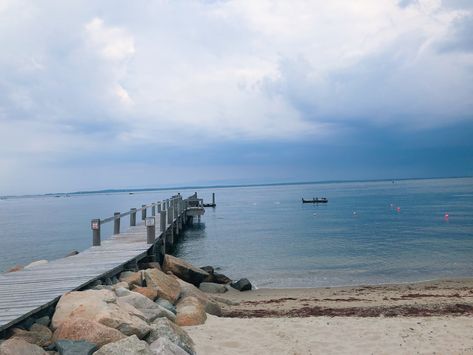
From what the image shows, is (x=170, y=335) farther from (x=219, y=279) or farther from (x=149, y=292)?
(x=219, y=279)

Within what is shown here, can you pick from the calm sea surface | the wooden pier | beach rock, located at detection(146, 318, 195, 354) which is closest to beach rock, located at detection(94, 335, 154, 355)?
beach rock, located at detection(146, 318, 195, 354)

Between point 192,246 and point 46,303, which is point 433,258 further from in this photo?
point 46,303

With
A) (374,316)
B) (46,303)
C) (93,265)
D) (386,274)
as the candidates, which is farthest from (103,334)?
(386,274)

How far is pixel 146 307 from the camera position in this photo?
23.4 ft

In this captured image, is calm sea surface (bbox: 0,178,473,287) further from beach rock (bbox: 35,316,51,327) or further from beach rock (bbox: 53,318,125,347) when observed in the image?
beach rock (bbox: 53,318,125,347)

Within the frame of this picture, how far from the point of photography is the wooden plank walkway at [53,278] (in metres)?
6.27

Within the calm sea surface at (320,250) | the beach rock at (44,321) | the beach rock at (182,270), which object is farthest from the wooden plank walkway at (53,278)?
the calm sea surface at (320,250)

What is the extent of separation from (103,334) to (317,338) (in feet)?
12.1

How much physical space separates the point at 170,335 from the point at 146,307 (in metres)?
1.23

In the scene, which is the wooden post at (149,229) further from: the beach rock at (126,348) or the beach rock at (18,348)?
the beach rock at (126,348)

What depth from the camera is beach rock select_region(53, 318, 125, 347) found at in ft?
17.4

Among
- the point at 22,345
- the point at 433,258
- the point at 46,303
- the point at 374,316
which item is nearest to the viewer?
the point at 22,345

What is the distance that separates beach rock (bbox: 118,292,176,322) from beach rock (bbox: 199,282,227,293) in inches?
255

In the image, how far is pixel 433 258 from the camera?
2014cm
